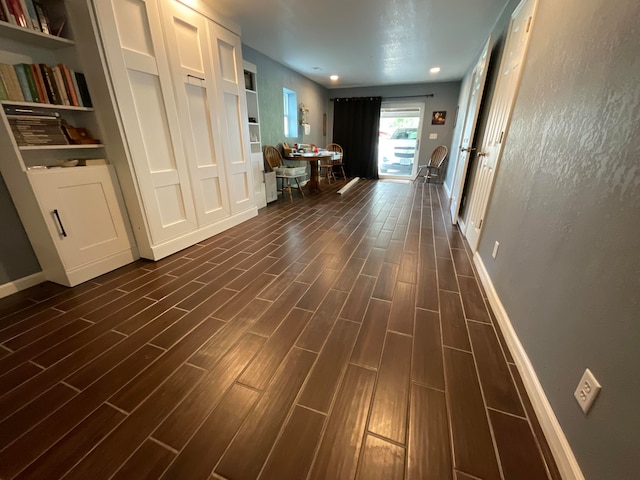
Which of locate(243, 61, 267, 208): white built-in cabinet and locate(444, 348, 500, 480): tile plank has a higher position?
locate(243, 61, 267, 208): white built-in cabinet

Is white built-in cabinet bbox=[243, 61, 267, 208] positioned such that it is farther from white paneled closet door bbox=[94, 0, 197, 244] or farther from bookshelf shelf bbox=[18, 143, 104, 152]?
bookshelf shelf bbox=[18, 143, 104, 152]

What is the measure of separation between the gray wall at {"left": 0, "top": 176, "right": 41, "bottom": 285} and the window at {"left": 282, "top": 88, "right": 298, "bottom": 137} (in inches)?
171

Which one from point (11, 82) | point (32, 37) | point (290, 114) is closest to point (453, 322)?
point (11, 82)

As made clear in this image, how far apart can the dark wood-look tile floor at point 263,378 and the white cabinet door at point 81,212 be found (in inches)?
9.7

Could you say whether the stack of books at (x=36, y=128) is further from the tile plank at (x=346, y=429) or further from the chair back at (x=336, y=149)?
the chair back at (x=336, y=149)

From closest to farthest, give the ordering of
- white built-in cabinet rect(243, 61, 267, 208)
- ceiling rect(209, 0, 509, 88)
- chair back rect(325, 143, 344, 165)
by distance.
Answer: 1. ceiling rect(209, 0, 509, 88)
2. white built-in cabinet rect(243, 61, 267, 208)
3. chair back rect(325, 143, 344, 165)

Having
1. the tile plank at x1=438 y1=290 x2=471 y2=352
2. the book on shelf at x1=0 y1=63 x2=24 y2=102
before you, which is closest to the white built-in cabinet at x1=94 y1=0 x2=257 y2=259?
the book on shelf at x1=0 y1=63 x2=24 y2=102

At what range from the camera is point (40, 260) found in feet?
6.54

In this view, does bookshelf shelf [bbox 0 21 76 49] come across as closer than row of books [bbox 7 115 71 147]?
Yes

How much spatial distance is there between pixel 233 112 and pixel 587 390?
12.0ft

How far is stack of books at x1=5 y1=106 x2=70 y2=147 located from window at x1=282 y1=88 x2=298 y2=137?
3987 millimetres

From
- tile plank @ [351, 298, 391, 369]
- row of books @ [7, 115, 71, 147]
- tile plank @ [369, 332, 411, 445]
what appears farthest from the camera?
row of books @ [7, 115, 71, 147]

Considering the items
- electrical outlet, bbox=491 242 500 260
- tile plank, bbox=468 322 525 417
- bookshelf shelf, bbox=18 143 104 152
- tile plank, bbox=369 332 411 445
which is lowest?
tile plank, bbox=468 322 525 417

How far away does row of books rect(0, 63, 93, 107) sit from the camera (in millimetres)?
1604
